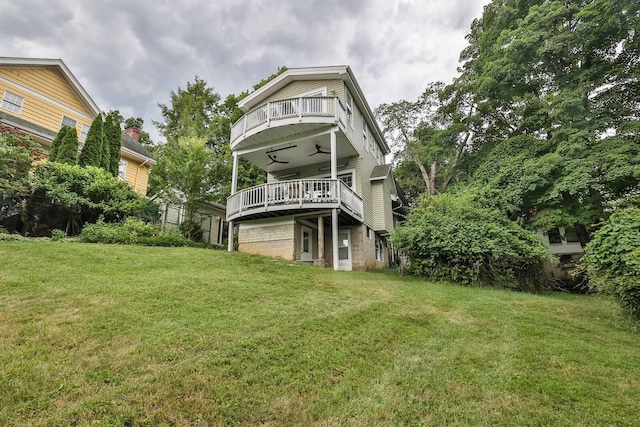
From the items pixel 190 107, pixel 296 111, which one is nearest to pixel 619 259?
pixel 296 111

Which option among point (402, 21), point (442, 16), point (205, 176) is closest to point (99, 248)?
point (205, 176)

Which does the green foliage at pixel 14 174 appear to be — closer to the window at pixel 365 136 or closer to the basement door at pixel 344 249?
the basement door at pixel 344 249

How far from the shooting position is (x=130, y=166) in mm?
20094

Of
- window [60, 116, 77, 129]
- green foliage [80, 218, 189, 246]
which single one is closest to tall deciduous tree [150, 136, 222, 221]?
green foliage [80, 218, 189, 246]

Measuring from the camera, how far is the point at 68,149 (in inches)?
542

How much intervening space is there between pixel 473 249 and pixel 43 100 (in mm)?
22569

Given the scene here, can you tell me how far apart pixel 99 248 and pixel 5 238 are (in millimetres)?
2935

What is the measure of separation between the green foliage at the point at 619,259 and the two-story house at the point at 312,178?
7123 mm

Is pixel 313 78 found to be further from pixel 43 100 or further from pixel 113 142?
pixel 43 100

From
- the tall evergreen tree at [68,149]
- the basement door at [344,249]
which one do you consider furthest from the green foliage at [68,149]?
the basement door at [344,249]

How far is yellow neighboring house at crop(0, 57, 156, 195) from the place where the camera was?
1524cm

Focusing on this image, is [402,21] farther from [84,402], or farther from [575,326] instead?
[84,402]

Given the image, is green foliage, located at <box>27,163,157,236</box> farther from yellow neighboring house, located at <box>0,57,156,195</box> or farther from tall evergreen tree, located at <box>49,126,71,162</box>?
yellow neighboring house, located at <box>0,57,156,195</box>

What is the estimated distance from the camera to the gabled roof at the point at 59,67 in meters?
15.2
